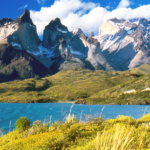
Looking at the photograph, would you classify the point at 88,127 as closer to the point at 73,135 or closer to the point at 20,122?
the point at 73,135

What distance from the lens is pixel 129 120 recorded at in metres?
16.2

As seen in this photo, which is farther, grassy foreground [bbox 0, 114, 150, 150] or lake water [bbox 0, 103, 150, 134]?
lake water [bbox 0, 103, 150, 134]

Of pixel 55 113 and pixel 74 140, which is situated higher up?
pixel 74 140

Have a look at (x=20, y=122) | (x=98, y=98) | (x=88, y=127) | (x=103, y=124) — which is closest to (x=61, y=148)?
(x=88, y=127)

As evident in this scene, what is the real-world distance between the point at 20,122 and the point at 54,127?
181 inches

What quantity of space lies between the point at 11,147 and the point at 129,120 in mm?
10609

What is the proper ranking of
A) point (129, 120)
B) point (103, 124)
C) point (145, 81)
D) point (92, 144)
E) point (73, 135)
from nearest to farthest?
point (92, 144), point (73, 135), point (103, 124), point (129, 120), point (145, 81)

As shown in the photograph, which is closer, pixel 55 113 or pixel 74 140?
pixel 74 140

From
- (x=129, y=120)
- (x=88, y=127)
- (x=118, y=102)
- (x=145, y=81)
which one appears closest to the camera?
(x=88, y=127)

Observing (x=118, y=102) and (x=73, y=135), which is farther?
(x=118, y=102)

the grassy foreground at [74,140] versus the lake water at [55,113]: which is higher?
the grassy foreground at [74,140]

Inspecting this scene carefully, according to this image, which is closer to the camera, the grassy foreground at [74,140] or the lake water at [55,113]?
the grassy foreground at [74,140]

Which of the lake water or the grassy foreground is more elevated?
the grassy foreground

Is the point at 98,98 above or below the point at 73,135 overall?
below
